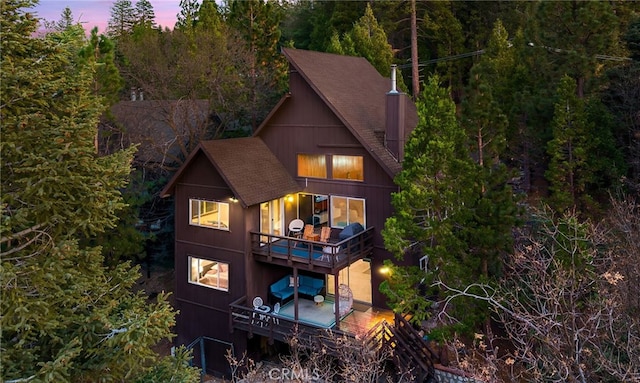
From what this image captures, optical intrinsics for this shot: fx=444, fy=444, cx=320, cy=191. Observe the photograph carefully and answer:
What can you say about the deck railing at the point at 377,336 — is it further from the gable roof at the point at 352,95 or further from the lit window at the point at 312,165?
the lit window at the point at 312,165

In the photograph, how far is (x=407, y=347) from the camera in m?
12.5

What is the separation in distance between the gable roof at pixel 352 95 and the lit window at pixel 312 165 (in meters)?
1.88

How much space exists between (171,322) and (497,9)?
34.8 metres

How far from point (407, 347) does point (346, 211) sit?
5.21 m

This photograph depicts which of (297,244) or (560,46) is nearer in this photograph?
(297,244)

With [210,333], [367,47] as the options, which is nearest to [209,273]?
[210,333]

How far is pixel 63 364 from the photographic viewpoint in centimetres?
643

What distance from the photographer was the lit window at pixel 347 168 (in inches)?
607

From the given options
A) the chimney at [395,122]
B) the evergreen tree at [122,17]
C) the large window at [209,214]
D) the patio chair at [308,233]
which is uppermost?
the evergreen tree at [122,17]

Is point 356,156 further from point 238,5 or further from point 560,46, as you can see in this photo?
point 238,5

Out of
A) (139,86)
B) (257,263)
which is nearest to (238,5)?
(139,86)

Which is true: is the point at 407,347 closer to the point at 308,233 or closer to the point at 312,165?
the point at 308,233

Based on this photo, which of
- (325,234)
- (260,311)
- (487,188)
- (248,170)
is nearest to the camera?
(487,188)

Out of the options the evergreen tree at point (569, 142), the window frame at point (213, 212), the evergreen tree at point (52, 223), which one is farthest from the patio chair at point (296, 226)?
the evergreen tree at point (569, 142)
